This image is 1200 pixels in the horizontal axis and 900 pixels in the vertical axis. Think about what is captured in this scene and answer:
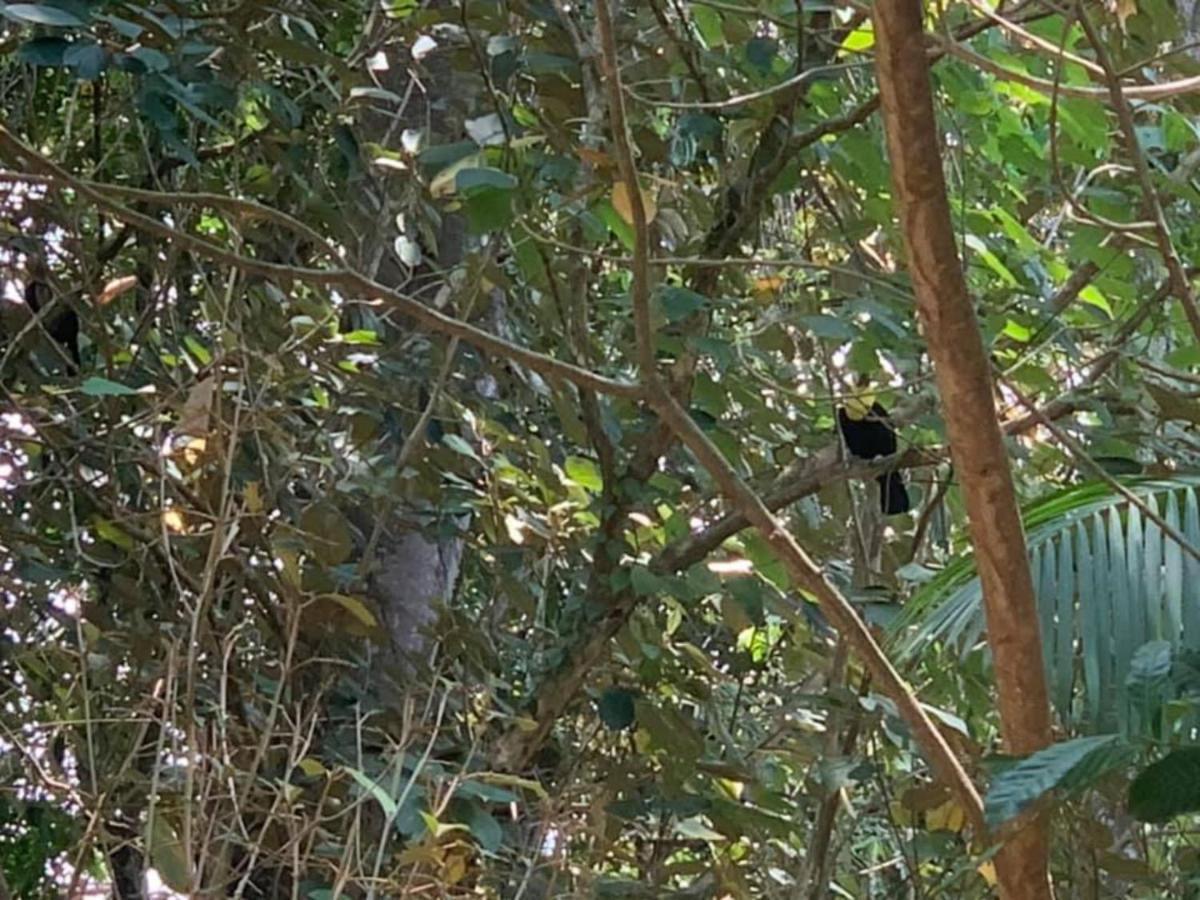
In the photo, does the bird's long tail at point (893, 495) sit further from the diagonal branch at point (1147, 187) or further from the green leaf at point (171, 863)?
the green leaf at point (171, 863)

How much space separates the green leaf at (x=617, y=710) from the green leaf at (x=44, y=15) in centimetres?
91

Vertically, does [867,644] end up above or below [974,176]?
below

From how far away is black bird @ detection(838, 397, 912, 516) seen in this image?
6.17 feet

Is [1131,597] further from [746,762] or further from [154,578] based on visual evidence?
[154,578]

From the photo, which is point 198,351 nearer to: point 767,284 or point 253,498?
point 253,498

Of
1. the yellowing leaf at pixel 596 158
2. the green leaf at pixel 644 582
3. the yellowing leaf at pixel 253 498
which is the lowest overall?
the green leaf at pixel 644 582

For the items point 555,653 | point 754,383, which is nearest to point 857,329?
point 754,383

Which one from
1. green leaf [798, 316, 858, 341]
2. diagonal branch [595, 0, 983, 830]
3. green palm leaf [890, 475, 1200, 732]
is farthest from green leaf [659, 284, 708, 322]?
diagonal branch [595, 0, 983, 830]

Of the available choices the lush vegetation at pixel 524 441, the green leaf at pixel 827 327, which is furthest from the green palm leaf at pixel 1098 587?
the green leaf at pixel 827 327

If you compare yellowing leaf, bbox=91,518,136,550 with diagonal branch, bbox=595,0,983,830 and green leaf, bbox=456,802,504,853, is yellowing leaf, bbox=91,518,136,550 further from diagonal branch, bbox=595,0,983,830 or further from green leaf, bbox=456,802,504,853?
diagonal branch, bbox=595,0,983,830

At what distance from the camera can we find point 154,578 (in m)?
1.82

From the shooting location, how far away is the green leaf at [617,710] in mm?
1776

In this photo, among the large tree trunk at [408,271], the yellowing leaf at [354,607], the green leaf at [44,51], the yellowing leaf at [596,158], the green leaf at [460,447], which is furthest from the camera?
the large tree trunk at [408,271]

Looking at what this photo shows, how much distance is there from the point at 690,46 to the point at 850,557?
0.86 metres
